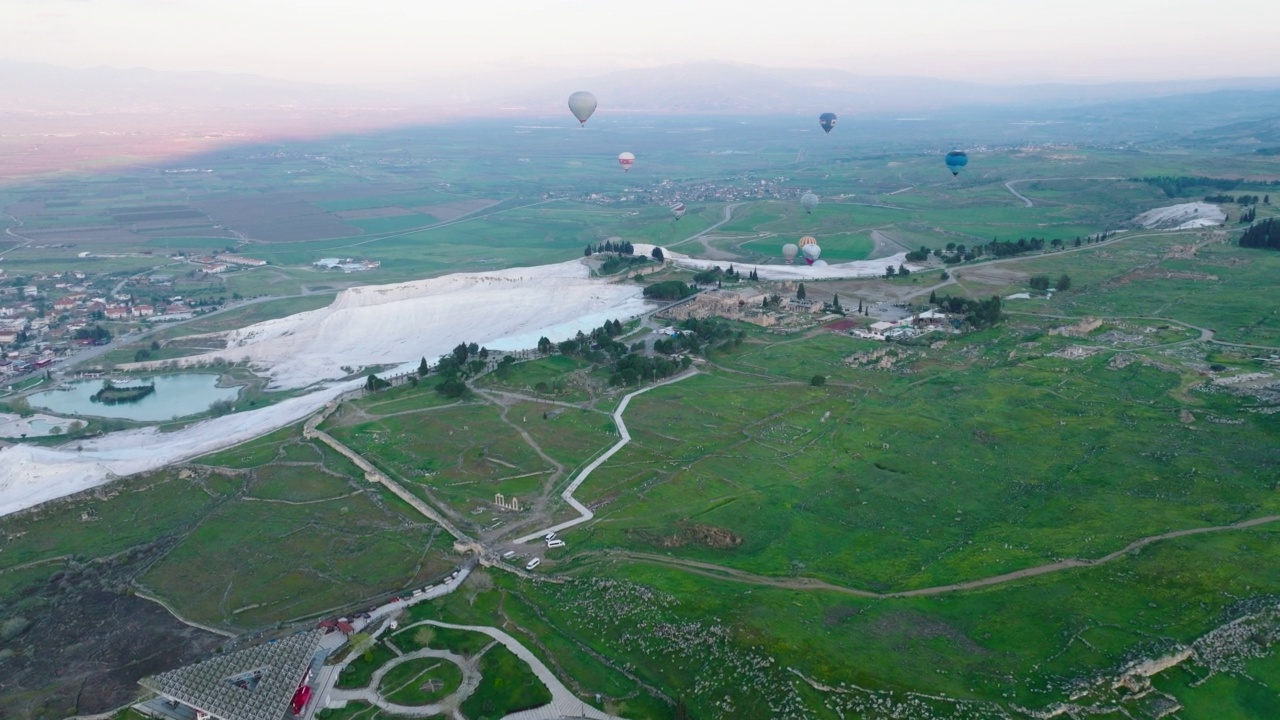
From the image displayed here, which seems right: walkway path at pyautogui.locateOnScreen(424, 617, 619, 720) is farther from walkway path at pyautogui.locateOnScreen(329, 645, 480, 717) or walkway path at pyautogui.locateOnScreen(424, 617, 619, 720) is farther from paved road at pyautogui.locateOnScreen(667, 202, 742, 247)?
paved road at pyautogui.locateOnScreen(667, 202, 742, 247)

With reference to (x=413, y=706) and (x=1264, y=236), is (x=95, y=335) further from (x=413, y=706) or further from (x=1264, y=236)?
(x=1264, y=236)

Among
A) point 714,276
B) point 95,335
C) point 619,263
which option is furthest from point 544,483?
point 95,335

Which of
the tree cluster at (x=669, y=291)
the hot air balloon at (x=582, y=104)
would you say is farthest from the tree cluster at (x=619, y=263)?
the hot air balloon at (x=582, y=104)

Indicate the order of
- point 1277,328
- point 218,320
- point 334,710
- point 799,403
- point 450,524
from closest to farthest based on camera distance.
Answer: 1. point 334,710
2. point 450,524
3. point 799,403
4. point 1277,328
5. point 218,320

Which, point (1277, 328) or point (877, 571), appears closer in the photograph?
point (877, 571)

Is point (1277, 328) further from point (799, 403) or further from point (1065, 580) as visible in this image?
point (1065, 580)

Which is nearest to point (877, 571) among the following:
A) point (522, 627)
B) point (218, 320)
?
point (522, 627)
